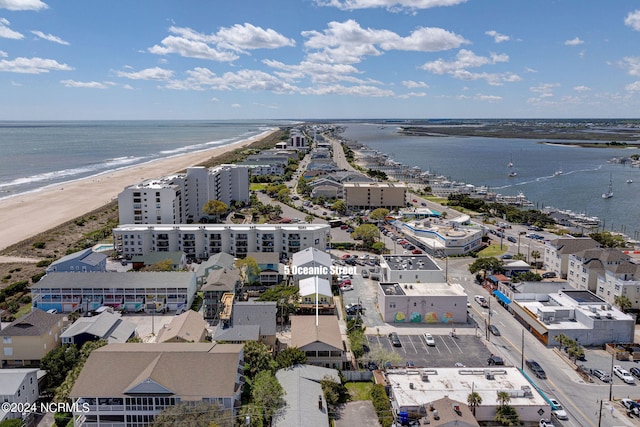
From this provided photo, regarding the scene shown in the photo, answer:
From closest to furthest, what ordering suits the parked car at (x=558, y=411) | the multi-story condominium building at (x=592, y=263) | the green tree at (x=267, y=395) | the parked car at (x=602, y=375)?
the green tree at (x=267, y=395) < the parked car at (x=558, y=411) < the parked car at (x=602, y=375) < the multi-story condominium building at (x=592, y=263)

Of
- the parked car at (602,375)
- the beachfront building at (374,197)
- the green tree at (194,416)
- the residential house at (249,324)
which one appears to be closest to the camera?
the green tree at (194,416)

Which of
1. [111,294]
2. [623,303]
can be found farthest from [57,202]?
[623,303]

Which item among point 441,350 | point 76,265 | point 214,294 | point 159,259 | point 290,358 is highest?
point 76,265

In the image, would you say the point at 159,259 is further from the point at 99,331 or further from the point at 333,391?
the point at 333,391

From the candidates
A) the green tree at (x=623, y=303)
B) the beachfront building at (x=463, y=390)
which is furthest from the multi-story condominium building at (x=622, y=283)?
the beachfront building at (x=463, y=390)

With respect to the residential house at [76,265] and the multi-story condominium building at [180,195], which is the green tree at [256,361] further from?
the multi-story condominium building at [180,195]

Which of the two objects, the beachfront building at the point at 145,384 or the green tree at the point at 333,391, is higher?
the beachfront building at the point at 145,384

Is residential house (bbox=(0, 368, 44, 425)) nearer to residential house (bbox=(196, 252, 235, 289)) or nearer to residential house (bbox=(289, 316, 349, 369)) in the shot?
residential house (bbox=(289, 316, 349, 369))
